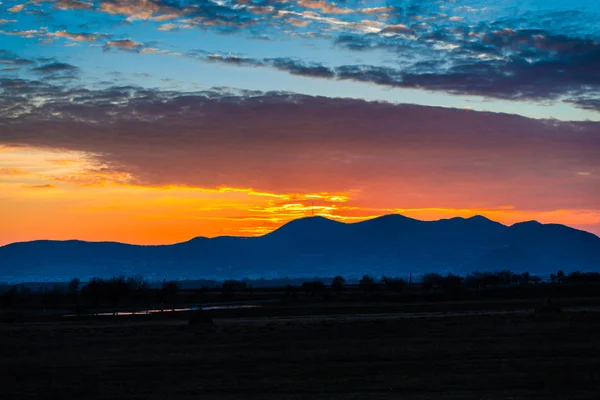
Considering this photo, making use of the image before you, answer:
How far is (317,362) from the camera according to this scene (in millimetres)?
34781

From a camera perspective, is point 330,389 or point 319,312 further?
point 319,312

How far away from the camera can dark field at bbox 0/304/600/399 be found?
26656 millimetres

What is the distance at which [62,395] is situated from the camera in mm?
27188

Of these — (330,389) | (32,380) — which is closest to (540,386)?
(330,389)

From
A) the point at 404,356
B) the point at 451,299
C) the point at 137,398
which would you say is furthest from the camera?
the point at 451,299

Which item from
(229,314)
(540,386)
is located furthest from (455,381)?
(229,314)

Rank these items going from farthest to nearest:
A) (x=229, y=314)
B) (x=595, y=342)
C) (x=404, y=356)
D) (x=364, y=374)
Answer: (x=229, y=314) < (x=595, y=342) < (x=404, y=356) < (x=364, y=374)

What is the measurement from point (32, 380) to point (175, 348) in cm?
1252

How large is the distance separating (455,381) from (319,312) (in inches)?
2266

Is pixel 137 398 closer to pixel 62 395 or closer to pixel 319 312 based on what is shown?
pixel 62 395

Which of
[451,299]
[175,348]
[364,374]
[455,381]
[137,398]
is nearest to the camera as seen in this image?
[137,398]

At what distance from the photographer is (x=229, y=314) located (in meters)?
81.5

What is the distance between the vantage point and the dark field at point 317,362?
26.7m

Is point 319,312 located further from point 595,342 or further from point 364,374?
point 364,374
